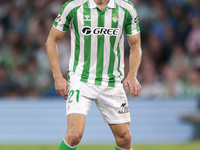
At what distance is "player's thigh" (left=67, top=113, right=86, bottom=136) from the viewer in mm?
4715

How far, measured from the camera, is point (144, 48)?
10.3 metres

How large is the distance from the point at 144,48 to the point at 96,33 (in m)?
5.37

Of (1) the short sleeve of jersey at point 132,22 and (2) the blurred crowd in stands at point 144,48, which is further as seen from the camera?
(2) the blurred crowd in stands at point 144,48

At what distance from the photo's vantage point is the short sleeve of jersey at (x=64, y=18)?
4.94 meters

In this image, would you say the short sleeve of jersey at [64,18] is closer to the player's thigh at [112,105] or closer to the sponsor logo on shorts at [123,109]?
the player's thigh at [112,105]

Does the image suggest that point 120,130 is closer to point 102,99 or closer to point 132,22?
point 102,99

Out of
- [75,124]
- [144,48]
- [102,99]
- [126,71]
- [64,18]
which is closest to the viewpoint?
[75,124]

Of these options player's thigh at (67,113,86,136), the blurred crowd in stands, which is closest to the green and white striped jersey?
player's thigh at (67,113,86,136)

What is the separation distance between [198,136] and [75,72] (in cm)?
478

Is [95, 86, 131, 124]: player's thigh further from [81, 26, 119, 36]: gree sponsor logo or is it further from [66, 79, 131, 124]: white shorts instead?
[81, 26, 119, 36]: gree sponsor logo

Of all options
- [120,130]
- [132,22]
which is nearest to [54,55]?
[132,22]

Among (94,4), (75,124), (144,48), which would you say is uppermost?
(94,4)

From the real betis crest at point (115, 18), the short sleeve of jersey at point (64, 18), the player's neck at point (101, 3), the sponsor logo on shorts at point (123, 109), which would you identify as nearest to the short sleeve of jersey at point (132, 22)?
the real betis crest at point (115, 18)

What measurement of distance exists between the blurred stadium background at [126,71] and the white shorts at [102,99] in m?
3.92
